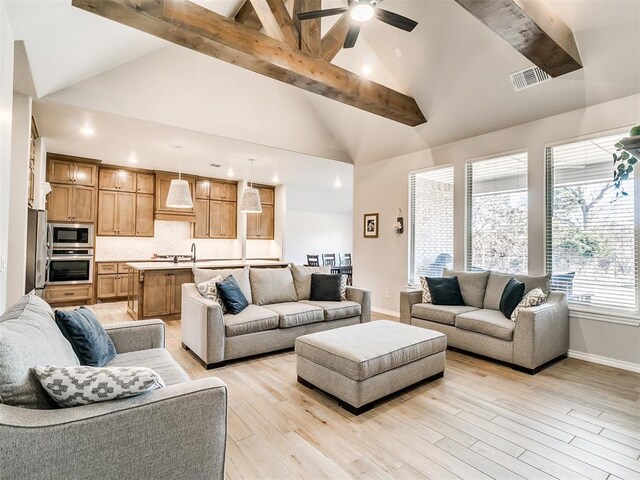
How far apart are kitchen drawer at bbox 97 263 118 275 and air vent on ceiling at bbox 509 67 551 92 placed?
7.26 meters

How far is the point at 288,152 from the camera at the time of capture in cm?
587

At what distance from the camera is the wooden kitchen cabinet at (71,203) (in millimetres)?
6293

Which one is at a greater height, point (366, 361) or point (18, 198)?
point (18, 198)

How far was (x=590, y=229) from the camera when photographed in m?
3.80

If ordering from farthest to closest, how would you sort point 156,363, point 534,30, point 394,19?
point 534,30 → point 394,19 → point 156,363

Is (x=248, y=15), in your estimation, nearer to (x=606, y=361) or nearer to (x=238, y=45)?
(x=238, y=45)

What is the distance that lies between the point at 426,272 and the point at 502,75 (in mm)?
2872

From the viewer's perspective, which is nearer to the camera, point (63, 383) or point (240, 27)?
point (63, 383)

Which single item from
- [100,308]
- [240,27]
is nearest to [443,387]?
[240,27]

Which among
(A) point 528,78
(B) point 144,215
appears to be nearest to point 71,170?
(B) point 144,215

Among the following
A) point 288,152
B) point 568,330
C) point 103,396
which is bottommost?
point 568,330

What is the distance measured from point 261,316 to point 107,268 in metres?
4.72

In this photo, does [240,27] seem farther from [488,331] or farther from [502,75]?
[488,331]

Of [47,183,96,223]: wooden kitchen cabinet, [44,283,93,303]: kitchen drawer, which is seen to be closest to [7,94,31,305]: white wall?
[44,283,93,303]: kitchen drawer
